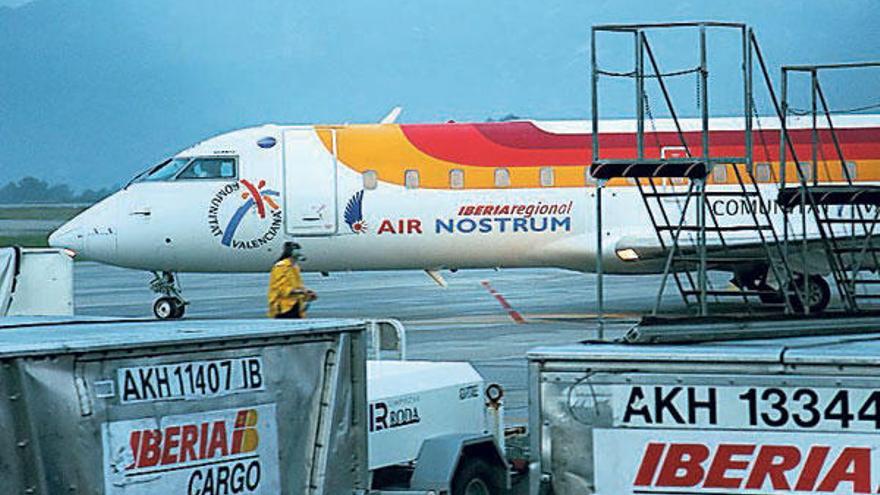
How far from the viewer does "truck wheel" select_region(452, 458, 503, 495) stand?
925 centimetres

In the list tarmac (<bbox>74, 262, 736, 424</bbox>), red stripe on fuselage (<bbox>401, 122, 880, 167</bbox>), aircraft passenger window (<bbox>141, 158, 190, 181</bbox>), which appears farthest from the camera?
aircraft passenger window (<bbox>141, 158, 190, 181</bbox>)

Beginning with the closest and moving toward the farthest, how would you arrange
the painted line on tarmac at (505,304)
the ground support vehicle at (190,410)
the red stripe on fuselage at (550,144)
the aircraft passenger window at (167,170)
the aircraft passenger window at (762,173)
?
the ground support vehicle at (190,410) → the red stripe on fuselage at (550,144) → the aircraft passenger window at (167,170) → the aircraft passenger window at (762,173) → the painted line on tarmac at (505,304)

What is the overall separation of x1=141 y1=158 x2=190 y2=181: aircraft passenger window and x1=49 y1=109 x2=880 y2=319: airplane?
35 millimetres

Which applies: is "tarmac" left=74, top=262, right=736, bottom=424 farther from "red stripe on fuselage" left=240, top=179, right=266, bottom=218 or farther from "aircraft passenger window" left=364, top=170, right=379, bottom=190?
"red stripe on fuselage" left=240, top=179, right=266, bottom=218

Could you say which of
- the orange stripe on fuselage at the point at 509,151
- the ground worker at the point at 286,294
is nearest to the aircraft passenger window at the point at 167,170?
the orange stripe on fuselage at the point at 509,151

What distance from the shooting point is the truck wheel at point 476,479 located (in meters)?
9.25

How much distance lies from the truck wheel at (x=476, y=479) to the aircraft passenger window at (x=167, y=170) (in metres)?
16.7

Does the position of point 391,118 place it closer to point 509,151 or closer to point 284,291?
point 509,151

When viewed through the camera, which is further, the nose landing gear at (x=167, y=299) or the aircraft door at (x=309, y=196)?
the nose landing gear at (x=167, y=299)

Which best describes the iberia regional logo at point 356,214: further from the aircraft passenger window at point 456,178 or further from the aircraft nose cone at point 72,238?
the aircraft nose cone at point 72,238

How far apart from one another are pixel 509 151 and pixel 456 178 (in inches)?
35.5

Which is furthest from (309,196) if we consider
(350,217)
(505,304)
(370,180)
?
(505,304)

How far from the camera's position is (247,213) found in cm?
2520

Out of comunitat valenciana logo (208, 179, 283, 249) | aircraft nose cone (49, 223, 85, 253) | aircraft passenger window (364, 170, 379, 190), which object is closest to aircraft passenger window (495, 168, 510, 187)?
aircraft passenger window (364, 170, 379, 190)
